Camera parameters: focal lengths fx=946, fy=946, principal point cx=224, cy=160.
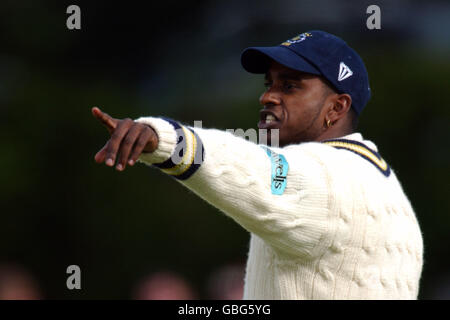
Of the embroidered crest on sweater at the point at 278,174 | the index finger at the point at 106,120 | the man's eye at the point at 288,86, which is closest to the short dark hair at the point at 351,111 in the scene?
the man's eye at the point at 288,86

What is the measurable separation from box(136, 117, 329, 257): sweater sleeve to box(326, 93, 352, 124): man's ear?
2.15 feet

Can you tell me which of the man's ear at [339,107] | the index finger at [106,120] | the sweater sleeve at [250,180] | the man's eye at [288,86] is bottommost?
the sweater sleeve at [250,180]

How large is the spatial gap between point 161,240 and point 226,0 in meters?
4.96

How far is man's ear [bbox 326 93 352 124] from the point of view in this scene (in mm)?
4359

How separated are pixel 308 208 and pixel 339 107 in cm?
89

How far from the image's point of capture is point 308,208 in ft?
11.9

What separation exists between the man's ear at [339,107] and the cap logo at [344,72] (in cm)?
8

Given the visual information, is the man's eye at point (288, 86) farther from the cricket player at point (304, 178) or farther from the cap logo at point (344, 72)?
the cap logo at point (344, 72)

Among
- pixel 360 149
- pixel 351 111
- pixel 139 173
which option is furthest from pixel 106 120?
pixel 139 173

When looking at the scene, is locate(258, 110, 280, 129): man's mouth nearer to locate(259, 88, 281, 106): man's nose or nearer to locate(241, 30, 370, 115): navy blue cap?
locate(259, 88, 281, 106): man's nose

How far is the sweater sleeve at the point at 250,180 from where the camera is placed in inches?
132

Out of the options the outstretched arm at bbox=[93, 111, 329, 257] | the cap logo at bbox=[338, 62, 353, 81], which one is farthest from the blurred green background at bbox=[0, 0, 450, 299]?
the outstretched arm at bbox=[93, 111, 329, 257]
